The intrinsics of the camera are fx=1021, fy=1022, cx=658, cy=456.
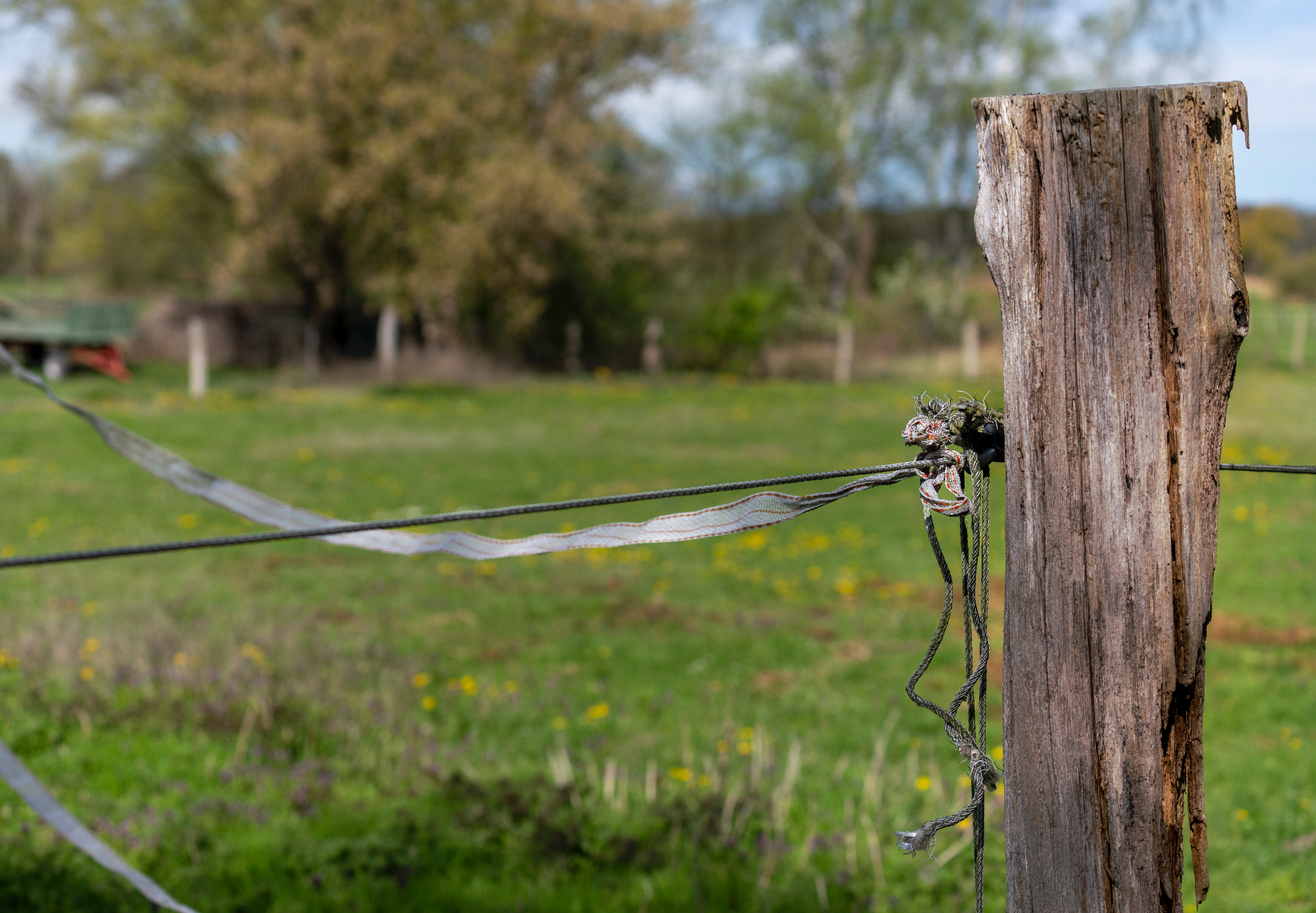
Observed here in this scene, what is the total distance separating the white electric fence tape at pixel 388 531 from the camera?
69.5 inches

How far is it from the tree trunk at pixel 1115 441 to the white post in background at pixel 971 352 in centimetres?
2295

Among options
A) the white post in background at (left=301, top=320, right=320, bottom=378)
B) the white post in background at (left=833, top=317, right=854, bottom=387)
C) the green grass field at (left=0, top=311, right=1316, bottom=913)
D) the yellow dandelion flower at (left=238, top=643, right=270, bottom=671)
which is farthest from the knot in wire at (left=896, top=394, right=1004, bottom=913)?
the white post in background at (left=833, top=317, right=854, bottom=387)

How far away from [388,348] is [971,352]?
13.2m

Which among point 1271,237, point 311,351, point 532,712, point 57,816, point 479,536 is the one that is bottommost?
point 532,712

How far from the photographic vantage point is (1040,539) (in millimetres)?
1455

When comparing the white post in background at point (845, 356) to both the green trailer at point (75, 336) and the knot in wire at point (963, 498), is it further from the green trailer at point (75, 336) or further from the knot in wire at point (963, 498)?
the knot in wire at point (963, 498)

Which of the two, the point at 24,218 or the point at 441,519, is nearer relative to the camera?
the point at 441,519

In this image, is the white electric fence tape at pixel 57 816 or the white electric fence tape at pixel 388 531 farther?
the white electric fence tape at pixel 57 816

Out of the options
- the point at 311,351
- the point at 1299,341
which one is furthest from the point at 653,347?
the point at 1299,341

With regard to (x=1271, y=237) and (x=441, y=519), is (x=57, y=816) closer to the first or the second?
(x=441, y=519)

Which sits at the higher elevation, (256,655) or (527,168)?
(527,168)

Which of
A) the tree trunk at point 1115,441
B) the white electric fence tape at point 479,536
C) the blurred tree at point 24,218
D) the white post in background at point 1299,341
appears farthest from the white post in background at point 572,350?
the tree trunk at point 1115,441

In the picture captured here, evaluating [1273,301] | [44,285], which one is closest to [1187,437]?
[1273,301]

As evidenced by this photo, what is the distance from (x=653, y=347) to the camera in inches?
1000
